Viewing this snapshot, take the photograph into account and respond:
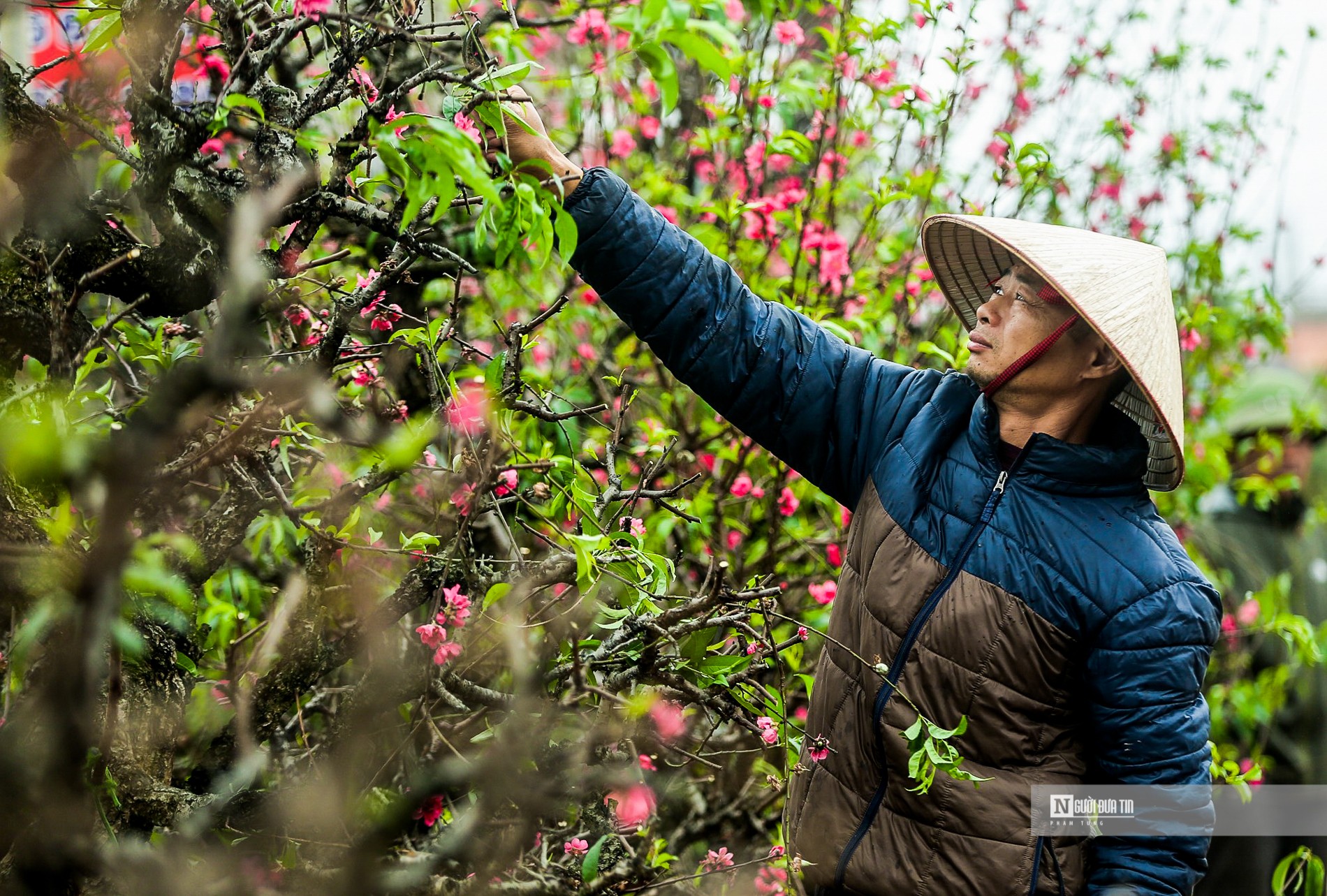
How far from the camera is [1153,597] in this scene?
176 cm

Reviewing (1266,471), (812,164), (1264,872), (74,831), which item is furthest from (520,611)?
(1266,471)

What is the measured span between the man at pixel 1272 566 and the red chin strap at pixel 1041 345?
236cm

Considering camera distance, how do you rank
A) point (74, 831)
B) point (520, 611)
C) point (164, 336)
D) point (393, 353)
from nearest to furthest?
point (74, 831) → point (520, 611) → point (164, 336) → point (393, 353)

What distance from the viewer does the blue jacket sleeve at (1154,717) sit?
1.73 m

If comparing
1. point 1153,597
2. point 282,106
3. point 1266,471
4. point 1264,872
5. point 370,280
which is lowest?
point 1264,872

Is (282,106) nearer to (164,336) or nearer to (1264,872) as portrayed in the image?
(164,336)

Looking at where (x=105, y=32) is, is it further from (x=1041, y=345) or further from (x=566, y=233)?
(x=1041, y=345)

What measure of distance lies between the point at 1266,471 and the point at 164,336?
164 inches

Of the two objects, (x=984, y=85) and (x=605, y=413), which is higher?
(x=984, y=85)

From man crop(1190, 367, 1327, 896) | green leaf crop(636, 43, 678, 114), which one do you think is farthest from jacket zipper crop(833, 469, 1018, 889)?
man crop(1190, 367, 1327, 896)

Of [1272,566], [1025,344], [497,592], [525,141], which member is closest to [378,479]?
[497,592]

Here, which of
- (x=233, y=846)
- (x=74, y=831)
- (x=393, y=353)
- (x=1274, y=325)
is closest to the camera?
(x=74, y=831)

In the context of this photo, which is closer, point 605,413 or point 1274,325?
point 605,413

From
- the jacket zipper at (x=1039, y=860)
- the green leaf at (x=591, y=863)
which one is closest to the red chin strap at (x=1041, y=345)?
the jacket zipper at (x=1039, y=860)
